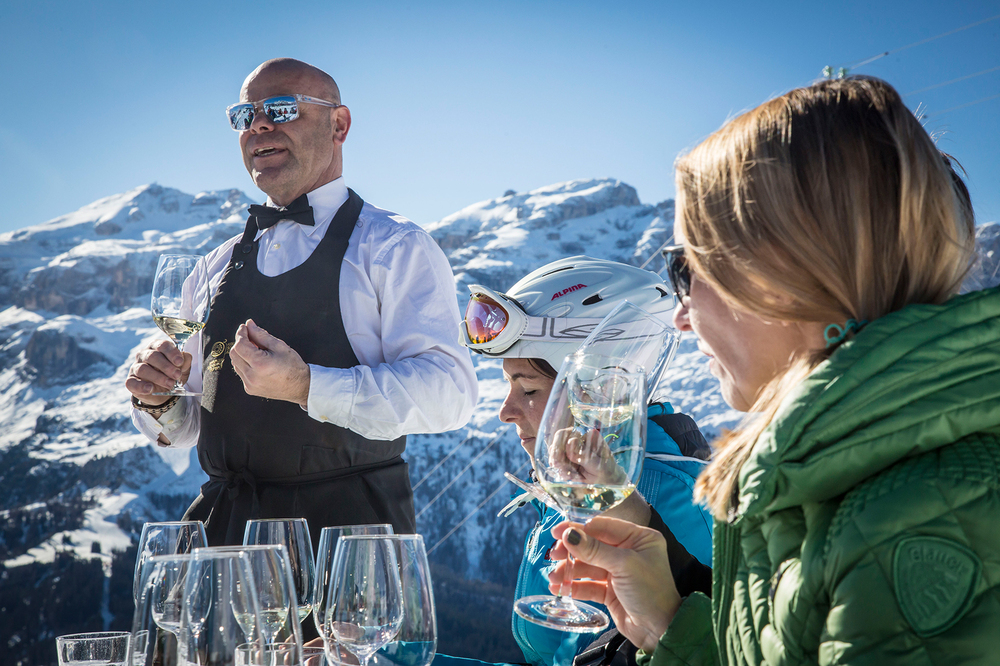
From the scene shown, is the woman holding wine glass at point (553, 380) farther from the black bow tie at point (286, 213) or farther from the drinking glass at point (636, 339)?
the black bow tie at point (286, 213)

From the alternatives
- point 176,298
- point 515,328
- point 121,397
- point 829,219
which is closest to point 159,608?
point 829,219

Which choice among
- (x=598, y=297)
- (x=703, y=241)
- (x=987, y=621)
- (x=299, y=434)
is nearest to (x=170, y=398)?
(x=299, y=434)

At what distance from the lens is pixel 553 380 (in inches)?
93.4

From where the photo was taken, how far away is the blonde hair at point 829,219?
103 centimetres

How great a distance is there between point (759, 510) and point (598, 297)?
1.56 metres

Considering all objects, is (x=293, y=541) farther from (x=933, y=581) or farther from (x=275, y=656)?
(x=933, y=581)

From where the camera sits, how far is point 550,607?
1.37 metres

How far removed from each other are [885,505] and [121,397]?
5994 cm

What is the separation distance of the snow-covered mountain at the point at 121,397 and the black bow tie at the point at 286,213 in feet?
4.40

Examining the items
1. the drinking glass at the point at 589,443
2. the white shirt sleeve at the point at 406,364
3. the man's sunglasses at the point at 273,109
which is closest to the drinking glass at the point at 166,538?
the white shirt sleeve at the point at 406,364

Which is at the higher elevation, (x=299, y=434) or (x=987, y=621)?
(x=987, y=621)

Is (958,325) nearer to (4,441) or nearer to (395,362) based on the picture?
(395,362)

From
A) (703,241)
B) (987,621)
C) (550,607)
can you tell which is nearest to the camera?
(987,621)

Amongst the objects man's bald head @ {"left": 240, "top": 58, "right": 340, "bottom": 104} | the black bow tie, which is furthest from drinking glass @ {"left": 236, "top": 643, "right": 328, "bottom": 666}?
man's bald head @ {"left": 240, "top": 58, "right": 340, "bottom": 104}
